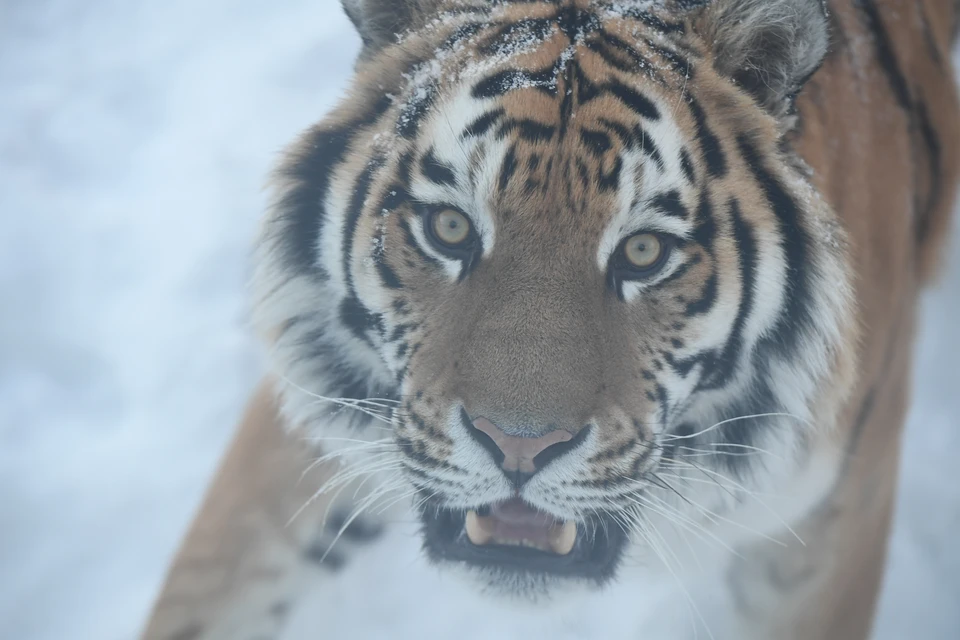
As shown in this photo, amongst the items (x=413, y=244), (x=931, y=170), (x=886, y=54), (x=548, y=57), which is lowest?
(x=413, y=244)

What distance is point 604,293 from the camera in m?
0.84

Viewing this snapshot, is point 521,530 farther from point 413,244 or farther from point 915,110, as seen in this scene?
point 915,110

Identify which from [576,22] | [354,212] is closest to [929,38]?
[576,22]

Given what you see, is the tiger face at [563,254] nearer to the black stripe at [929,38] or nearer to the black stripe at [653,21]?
the black stripe at [653,21]

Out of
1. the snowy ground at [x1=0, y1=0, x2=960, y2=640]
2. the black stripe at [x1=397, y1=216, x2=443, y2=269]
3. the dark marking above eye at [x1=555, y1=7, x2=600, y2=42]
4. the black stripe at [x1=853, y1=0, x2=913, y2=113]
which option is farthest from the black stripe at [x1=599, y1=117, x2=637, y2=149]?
the snowy ground at [x1=0, y1=0, x2=960, y2=640]

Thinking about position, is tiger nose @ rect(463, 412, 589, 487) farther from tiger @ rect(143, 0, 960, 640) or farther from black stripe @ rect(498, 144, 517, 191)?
black stripe @ rect(498, 144, 517, 191)

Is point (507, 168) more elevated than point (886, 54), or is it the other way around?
point (886, 54)

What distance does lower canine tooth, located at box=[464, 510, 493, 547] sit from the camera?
948 millimetres

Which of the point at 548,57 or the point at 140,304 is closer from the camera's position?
the point at 548,57

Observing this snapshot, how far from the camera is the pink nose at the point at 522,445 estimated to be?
0.79 metres

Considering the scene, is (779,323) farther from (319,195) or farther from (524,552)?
(319,195)

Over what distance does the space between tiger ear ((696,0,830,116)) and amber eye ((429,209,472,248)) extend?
306 mm

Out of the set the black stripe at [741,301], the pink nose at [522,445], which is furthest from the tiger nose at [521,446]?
the black stripe at [741,301]

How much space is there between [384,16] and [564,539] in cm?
60
